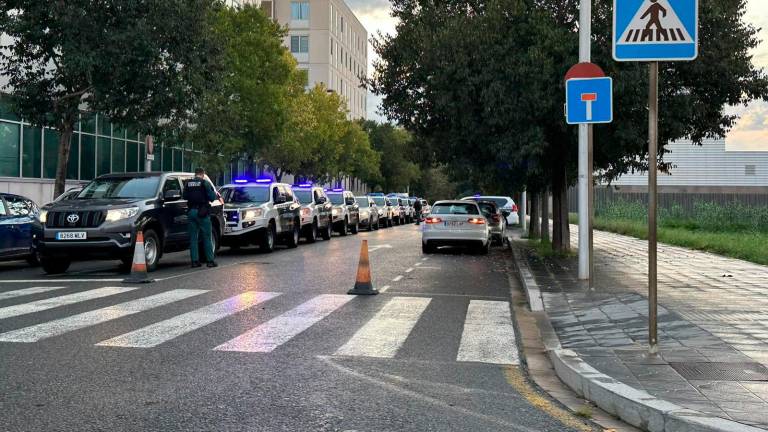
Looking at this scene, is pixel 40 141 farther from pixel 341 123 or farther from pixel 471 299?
pixel 341 123

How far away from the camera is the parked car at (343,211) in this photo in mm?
30611

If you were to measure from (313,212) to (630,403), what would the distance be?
21247mm

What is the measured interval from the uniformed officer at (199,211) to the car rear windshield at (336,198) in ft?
52.4

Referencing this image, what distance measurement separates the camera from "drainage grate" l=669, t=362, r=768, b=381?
18.8ft

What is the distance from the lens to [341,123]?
188ft

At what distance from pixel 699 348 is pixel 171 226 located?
1116cm


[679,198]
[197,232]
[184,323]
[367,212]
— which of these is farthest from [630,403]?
[679,198]

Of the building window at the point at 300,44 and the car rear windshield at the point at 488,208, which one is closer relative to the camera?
the car rear windshield at the point at 488,208

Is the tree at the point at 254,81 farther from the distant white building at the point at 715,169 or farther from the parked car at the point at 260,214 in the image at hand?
the distant white building at the point at 715,169

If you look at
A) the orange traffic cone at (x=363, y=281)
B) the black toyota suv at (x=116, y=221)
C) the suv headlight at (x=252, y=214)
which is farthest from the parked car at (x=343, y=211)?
the orange traffic cone at (x=363, y=281)

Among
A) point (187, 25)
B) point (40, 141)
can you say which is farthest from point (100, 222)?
point (40, 141)

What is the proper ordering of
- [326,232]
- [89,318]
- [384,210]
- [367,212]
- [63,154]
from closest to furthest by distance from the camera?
[89,318] < [63,154] < [326,232] < [367,212] < [384,210]

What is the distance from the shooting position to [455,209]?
70.0 ft

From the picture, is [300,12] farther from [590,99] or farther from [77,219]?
[590,99]
